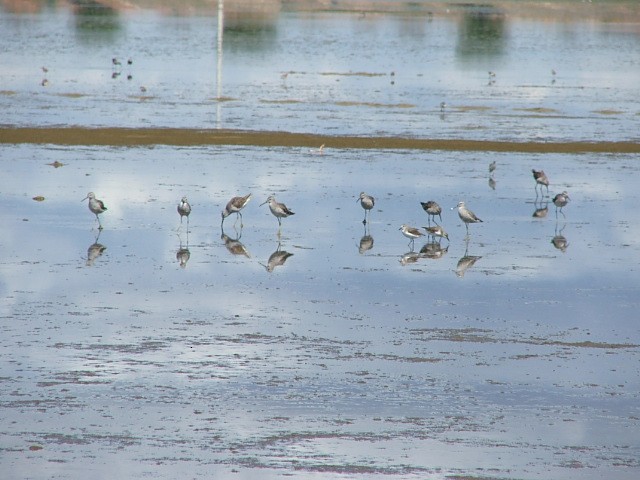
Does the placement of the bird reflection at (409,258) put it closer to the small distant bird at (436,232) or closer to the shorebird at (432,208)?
the small distant bird at (436,232)

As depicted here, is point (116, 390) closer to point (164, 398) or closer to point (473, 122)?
point (164, 398)

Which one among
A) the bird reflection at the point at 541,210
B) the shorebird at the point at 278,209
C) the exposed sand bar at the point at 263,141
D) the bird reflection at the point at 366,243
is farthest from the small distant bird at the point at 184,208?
the exposed sand bar at the point at 263,141

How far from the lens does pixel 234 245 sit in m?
16.7

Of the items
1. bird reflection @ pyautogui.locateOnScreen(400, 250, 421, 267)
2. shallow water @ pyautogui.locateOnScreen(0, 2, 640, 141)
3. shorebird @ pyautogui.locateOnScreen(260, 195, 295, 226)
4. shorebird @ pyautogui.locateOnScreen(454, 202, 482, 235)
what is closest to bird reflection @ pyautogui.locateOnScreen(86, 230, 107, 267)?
shorebird @ pyautogui.locateOnScreen(260, 195, 295, 226)

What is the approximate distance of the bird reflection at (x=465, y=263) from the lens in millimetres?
15336

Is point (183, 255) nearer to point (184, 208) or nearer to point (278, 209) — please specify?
point (184, 208)

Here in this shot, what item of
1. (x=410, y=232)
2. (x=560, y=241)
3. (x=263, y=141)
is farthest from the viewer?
(x=263, y=141)

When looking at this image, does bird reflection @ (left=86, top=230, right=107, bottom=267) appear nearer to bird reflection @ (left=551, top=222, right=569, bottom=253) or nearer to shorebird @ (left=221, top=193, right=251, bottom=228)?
shorebird @ (left=221, top=193, right=251, bottom=228)

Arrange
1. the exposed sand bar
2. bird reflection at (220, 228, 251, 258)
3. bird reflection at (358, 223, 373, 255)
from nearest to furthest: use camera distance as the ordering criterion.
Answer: bird reflection at (220, 228, 251, 258) → bird reflection at (358, 223, 373, 255) → the exposed sand bar

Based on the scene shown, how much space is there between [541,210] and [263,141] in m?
8.72

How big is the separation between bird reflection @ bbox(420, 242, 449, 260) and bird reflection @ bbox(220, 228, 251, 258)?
2.32m

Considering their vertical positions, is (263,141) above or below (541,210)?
above

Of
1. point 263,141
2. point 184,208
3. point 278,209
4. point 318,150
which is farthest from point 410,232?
point 263,141

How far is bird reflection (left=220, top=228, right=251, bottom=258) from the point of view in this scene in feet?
53.2
